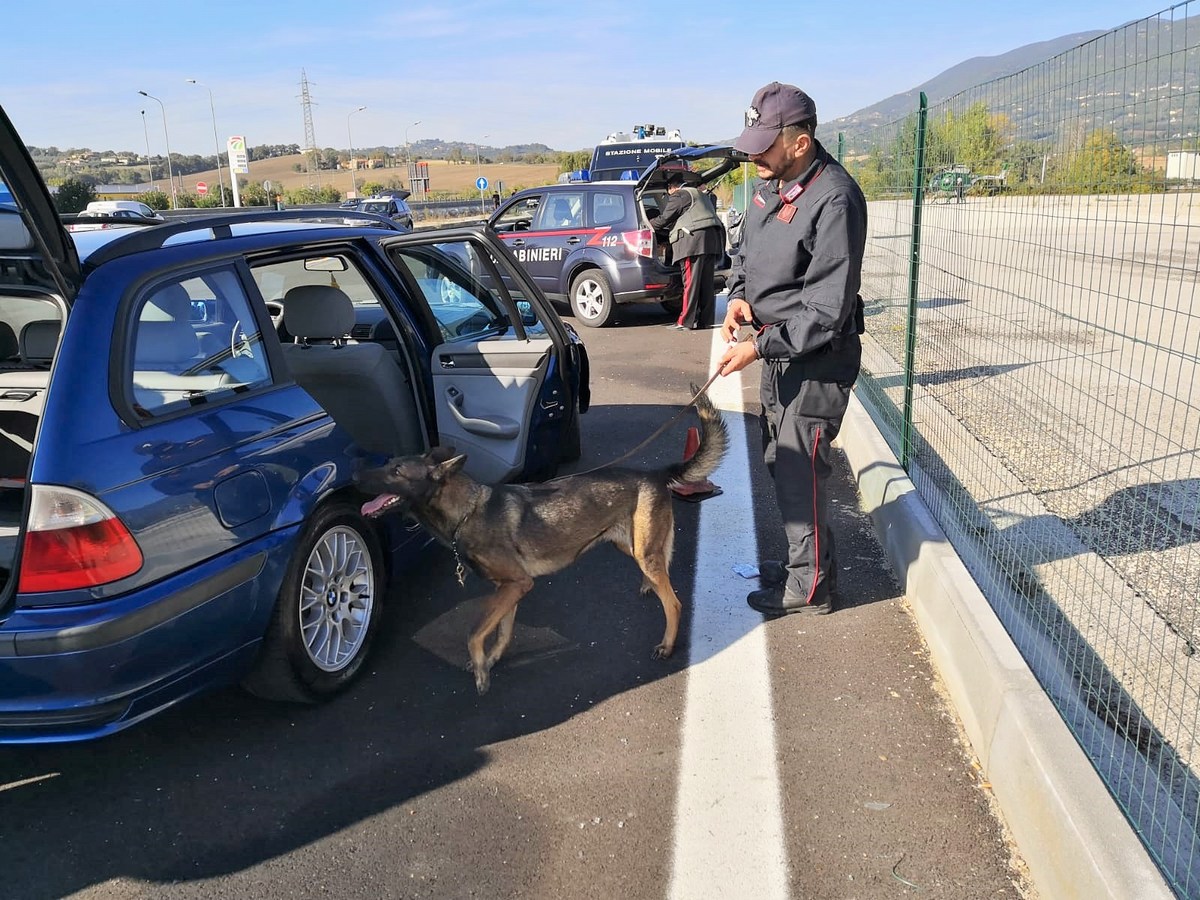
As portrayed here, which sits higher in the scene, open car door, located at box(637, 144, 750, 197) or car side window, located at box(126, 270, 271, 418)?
open car door, located at box(637, 144, 750, 197)

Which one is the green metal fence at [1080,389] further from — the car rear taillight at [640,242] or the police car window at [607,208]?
the police car window at [607,208]

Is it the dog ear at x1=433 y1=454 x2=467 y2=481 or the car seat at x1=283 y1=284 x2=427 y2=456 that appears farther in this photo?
the car seat at x1=283 y1=284 x2=427 y2=456

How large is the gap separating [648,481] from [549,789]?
4.81 feet

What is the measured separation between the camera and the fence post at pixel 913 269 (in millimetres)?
4898

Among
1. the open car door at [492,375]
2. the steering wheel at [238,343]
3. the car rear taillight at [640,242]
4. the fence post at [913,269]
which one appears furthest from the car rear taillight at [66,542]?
the car rear taillight at [640,242]

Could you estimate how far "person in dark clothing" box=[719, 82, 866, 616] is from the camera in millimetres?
3500

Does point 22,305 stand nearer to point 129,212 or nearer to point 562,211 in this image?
point 129,212

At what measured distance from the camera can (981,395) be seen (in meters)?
6.94

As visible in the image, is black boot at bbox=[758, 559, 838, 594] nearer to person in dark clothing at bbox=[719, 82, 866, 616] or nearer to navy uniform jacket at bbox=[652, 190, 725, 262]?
person in dark clothing at bbox=[719, 82, 866, 616]

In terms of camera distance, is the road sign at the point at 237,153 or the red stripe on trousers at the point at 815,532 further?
the road sign at the point at 237,153

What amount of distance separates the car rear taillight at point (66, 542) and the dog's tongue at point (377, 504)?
37.9 inches

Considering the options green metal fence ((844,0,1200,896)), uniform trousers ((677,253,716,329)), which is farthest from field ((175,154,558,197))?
green metal fence ((844,0,1200,896))

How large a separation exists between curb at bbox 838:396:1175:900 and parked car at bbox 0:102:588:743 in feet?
7.63

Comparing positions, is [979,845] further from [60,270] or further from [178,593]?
[60,270]
